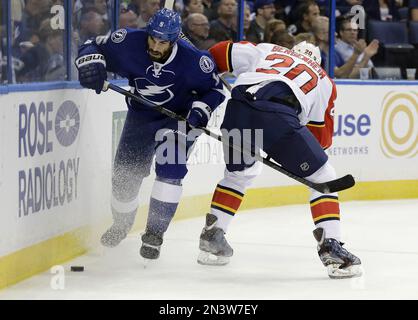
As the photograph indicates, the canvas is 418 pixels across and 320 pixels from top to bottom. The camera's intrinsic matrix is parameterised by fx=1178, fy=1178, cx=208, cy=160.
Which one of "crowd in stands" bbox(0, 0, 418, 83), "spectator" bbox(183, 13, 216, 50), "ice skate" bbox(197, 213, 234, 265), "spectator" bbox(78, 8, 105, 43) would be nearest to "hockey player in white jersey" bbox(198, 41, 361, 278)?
"ice skate" bbox(197, 213, 234, 265)

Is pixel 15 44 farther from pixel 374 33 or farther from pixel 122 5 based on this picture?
pixel 374 33

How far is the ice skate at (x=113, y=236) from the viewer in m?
5.90

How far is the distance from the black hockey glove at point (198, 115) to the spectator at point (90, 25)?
3.52ft

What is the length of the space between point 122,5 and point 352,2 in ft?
8.27

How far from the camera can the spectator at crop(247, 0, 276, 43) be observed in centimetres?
830

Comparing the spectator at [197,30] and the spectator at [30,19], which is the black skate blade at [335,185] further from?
the spectator at [197,30]

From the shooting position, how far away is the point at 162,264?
5.72 meters

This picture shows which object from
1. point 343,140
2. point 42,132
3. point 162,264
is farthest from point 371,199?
point 42,132

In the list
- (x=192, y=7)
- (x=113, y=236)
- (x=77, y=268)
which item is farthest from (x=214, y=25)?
(x=77, y=268)

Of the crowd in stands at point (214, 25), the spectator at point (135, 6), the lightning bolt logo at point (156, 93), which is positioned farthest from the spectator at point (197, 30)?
the lightning bolt logo at point (156, 93)

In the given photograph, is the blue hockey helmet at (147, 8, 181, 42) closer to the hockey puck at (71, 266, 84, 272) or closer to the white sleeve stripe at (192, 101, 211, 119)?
the white sleeve stripe at (192, 101, 211, 119)

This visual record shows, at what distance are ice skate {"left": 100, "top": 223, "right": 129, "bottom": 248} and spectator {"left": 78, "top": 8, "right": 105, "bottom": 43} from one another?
1.06m

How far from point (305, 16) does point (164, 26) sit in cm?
339

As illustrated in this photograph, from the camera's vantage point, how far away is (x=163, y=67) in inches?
218
